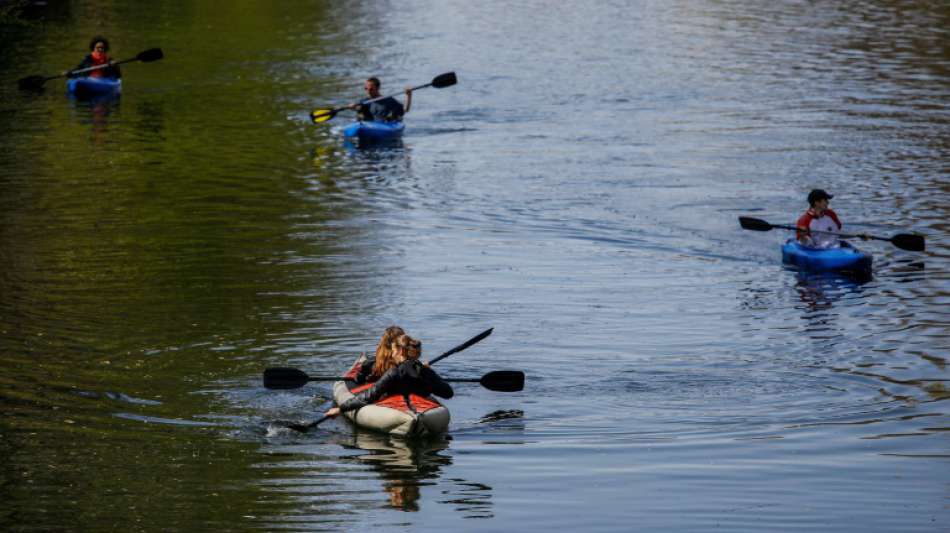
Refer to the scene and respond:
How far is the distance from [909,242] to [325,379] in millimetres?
10049

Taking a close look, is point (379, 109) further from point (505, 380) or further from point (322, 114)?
point (505, 380)

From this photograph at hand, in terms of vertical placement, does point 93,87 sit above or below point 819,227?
above

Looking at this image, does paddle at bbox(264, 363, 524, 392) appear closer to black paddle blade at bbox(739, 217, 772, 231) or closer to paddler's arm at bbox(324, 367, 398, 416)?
paddler's arm at bbox(324, 367, 398, 416)

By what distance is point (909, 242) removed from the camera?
74.3ft

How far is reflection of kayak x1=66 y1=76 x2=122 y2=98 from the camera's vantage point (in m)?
39.4

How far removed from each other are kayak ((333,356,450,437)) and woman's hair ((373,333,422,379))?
0.66 ft

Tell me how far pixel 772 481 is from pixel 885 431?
210cm

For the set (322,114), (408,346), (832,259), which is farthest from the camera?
(322,114)

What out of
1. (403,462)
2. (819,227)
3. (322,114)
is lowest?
(403,462)

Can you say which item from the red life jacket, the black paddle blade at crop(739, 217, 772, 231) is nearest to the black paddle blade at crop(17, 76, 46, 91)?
the red life jacket

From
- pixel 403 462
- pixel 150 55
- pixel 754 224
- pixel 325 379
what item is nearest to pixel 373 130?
pixel 150 55

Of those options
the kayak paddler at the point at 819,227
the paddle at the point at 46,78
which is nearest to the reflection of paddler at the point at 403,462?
the kayak paddler at the point at 819,227

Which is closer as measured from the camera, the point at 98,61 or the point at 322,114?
the point at 322,114

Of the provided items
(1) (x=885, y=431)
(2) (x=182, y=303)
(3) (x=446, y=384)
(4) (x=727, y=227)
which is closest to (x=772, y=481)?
(1) (x=885, y=431)
